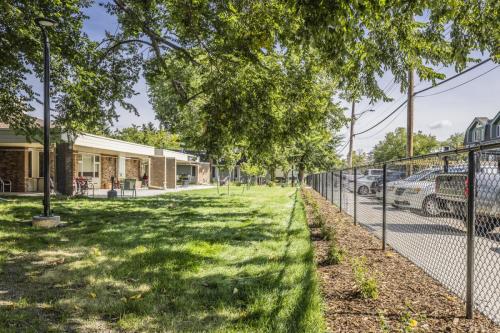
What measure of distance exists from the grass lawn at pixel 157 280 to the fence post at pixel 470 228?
134cm

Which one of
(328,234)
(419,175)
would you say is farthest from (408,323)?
(328,234)

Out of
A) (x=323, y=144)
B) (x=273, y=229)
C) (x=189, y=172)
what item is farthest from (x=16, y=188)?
(x=323, y=144)

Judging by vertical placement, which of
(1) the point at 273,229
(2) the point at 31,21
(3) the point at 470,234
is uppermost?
(2) the point at 31,21

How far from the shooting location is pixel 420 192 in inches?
194

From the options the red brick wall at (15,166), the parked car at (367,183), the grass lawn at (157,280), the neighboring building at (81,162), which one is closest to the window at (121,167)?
the neighboring building at (81,162)

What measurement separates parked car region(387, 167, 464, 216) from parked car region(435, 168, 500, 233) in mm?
135

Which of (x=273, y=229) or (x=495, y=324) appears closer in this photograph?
(x=495, y=324)

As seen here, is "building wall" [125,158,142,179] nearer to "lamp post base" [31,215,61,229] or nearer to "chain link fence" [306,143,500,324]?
"lamp post base" [31,215,61,229]

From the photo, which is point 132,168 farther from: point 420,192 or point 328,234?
point 420,192

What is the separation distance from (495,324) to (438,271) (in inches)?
60.2

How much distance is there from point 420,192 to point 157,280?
11.8ft

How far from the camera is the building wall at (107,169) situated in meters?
27.5

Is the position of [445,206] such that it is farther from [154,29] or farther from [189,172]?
[189,172]

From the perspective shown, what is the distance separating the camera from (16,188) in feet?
70.1
